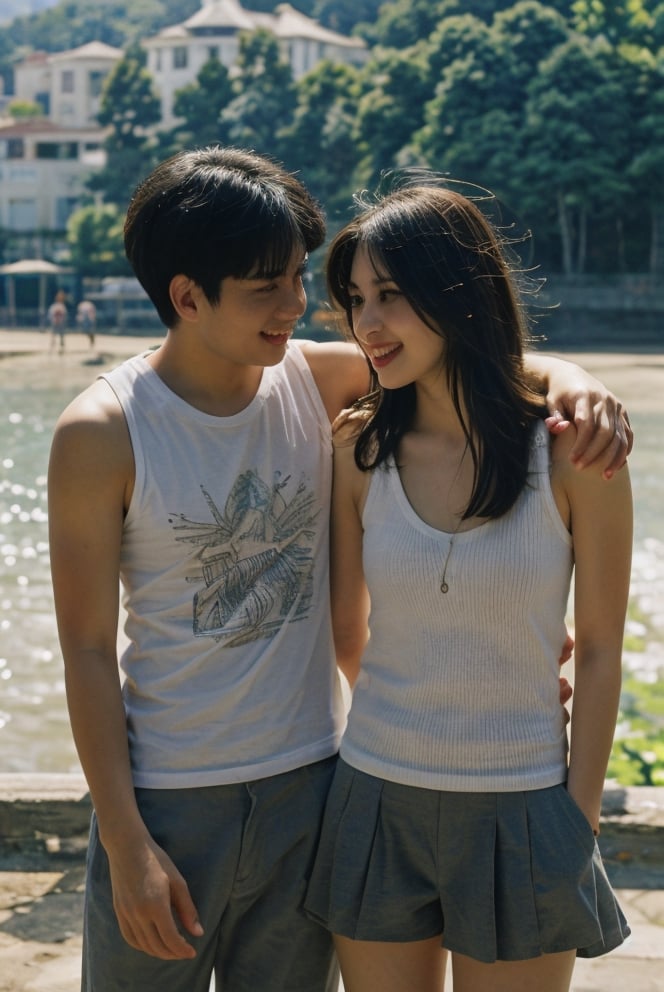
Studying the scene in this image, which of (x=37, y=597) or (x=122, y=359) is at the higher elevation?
(x=37, y=597)

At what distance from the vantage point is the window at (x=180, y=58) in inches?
2825

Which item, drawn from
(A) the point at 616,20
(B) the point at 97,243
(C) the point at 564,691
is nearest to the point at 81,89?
(B) the point at 97,243

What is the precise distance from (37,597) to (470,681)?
321 inches

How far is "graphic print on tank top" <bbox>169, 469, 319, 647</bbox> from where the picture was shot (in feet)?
6.25

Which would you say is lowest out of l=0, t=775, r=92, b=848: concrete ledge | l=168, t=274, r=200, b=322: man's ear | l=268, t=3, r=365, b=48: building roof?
l=0, t=775, r=92, b=848: concrete ledge

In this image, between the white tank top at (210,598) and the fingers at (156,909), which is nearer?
the fingers at (156,909)

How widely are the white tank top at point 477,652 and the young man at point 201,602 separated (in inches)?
5.3

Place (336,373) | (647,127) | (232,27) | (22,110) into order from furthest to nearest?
(22,110) < (232,27) < (647,127) < (336,373)

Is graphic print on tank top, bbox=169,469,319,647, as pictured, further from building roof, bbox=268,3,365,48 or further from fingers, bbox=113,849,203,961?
building roof, bbox=268,3,365,48

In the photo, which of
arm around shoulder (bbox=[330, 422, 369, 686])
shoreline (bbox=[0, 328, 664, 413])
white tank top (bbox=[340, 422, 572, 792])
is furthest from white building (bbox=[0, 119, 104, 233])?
white tank top (bbox=[340, 422, 572, 792])

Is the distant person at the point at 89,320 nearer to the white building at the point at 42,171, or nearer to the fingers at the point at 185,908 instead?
the white building at the point at 42,171

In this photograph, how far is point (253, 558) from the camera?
1949 mm

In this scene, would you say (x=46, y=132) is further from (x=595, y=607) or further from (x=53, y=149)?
(x=595, y=607)

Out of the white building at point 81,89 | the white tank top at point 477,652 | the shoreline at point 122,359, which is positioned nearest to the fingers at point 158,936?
the white tank top at point 477,652
